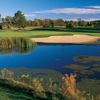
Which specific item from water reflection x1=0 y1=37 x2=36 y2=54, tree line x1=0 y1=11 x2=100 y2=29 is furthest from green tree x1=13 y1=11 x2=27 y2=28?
water reflection x1=0 y1=37 x2=36 y2=54

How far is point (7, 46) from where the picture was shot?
37.3 meters

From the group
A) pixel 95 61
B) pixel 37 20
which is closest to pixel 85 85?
pixel 95 61

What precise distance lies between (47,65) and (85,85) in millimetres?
7386

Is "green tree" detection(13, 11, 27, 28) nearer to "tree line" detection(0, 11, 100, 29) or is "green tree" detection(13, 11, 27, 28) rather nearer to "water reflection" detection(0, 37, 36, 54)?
"tree line" detection(0, 11, 100, 29)

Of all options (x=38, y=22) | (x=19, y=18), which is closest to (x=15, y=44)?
(x=19, y=18)

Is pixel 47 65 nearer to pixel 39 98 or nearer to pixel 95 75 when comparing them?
pixel 95 75

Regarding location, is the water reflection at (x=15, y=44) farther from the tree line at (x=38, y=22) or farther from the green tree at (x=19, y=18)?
the green tree at (x=19, y=18)

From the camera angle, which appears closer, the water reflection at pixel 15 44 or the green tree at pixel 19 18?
the water reflection at pixel 15 44

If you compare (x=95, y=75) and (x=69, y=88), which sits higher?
(x=69, y=88)

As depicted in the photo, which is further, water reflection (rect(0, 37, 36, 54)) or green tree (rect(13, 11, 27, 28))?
green tree (rect(13, 11, 27, 28))

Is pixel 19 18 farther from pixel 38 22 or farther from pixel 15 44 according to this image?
pixel 15 44

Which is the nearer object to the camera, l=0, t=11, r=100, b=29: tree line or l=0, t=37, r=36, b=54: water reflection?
l=0, t=37, r=36, b=54: water reflection

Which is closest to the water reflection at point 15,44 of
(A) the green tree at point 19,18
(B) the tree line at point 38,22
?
(B) the tree line at point 38,22

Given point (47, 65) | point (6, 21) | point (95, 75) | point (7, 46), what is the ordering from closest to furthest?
point (95, 75)
point (47, 65)
point (7, 46)
point (6, 21)
